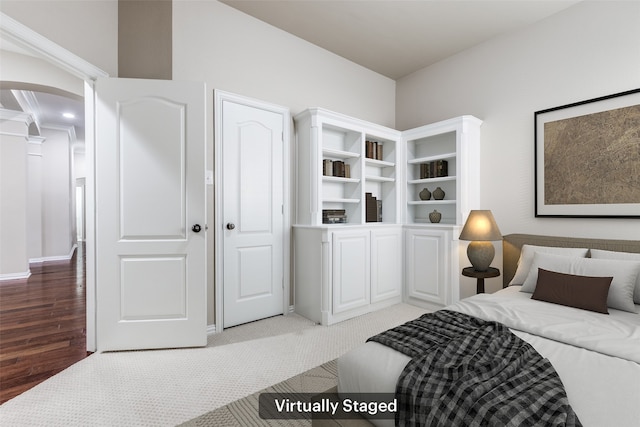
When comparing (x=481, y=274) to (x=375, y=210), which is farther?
(x=375, y=210)

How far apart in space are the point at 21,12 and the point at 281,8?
1.98 meters

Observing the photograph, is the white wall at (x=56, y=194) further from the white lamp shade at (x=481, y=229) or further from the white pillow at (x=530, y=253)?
the white pillow at (x=530, y=253)

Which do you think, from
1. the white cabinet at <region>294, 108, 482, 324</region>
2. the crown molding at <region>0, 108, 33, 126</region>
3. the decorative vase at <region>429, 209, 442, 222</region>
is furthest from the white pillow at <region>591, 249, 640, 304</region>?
the crown molding at <region>0, 108, 33, 126</region>

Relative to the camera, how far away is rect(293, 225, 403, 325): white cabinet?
3.08m

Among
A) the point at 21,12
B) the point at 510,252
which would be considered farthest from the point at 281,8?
the point at 510,252

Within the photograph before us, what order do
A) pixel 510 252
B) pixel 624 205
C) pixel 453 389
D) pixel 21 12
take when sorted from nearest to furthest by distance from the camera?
pixel 453 389
pixel 21 12
pixel 624 205
pixel 510 252

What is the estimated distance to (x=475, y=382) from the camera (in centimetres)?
108

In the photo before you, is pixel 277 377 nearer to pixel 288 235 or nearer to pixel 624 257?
pixel 288 235

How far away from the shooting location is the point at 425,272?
359 cm

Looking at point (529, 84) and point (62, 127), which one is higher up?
point (62, 127)

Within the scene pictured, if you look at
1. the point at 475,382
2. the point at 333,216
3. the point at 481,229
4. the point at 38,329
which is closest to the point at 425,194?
the point at 481,229

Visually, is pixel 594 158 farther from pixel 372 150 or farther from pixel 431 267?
pixel 372 150

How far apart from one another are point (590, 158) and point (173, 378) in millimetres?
3829

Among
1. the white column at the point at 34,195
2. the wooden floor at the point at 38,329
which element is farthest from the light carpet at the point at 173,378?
the white column at the point at 34,195
